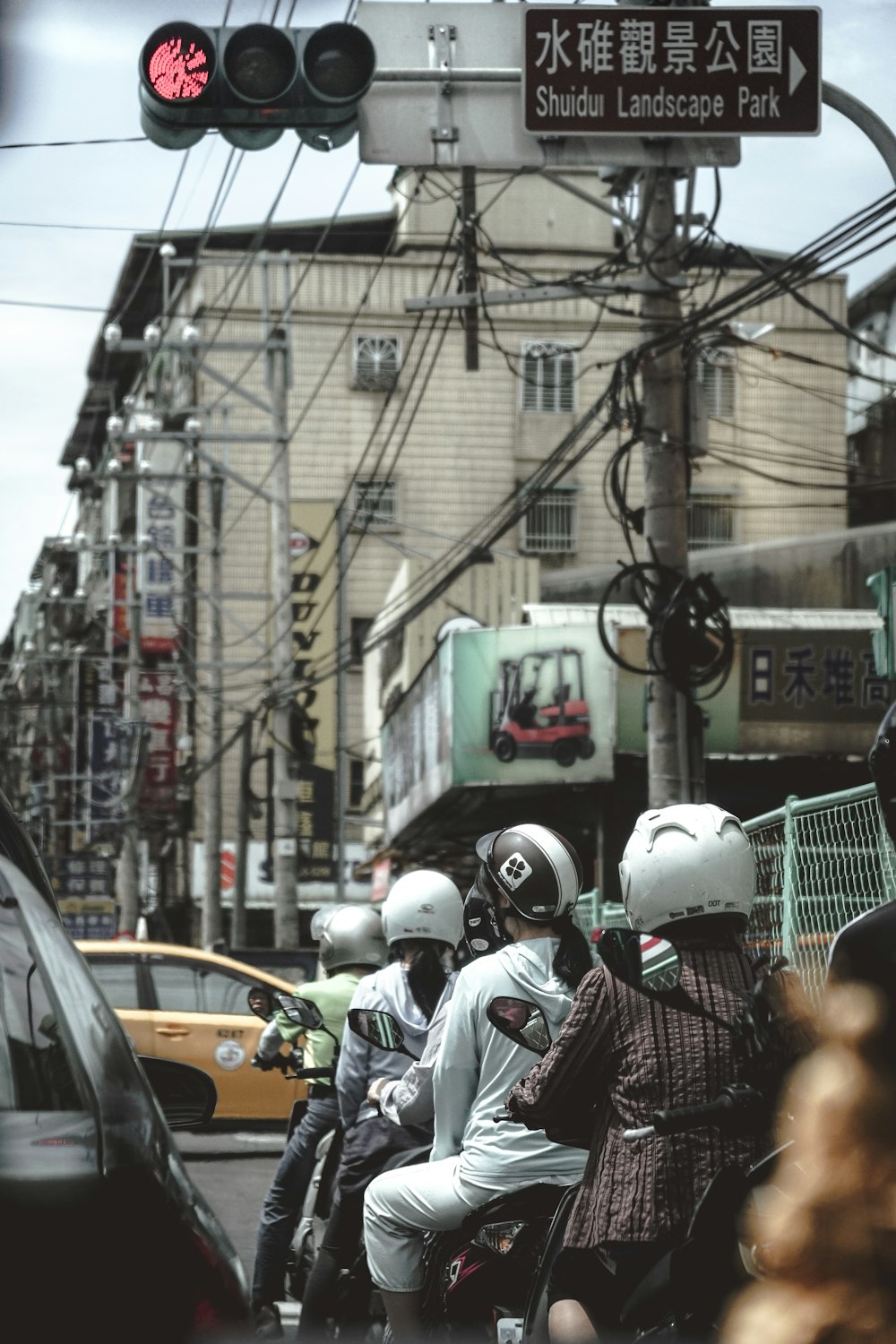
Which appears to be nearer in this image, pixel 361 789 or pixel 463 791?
pixel 463 791

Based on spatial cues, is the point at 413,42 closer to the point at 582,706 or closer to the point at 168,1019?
the point at 168,1019

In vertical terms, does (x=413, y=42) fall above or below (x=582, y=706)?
above

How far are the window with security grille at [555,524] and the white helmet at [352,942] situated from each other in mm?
35827

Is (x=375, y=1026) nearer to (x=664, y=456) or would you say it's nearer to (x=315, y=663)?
(x=664, y=456)

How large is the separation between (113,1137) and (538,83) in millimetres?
7715

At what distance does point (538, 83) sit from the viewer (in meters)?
9.44

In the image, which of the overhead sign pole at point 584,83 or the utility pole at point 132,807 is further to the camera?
the utility pole at point 132,807

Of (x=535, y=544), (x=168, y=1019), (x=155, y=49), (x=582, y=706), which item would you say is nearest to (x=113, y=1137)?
(x=155, y=49)

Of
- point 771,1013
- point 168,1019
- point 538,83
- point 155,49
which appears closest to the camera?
point 771,1013

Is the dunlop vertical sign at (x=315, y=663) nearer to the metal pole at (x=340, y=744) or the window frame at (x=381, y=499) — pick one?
the metal pole at (x=340, y=744)

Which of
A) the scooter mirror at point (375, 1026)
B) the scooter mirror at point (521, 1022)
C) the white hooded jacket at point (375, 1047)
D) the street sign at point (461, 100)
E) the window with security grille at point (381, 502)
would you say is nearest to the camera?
the scooter mirror at point (521, 1022)

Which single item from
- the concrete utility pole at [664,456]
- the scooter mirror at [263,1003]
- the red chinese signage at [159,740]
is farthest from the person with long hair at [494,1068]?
the red chinese signage at [159,740]

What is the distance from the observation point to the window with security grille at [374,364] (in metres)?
44.6

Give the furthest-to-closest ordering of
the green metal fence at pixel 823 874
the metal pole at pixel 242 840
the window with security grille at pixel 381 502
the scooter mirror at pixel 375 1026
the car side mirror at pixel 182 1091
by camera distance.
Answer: the window with security grille at pixel 381 502, the metal pole at pixel 242 840, the green metal fence at pixel 823 874, the scooter mirror at pixel 375 1026, the car side mirror at pixel 182 1091
